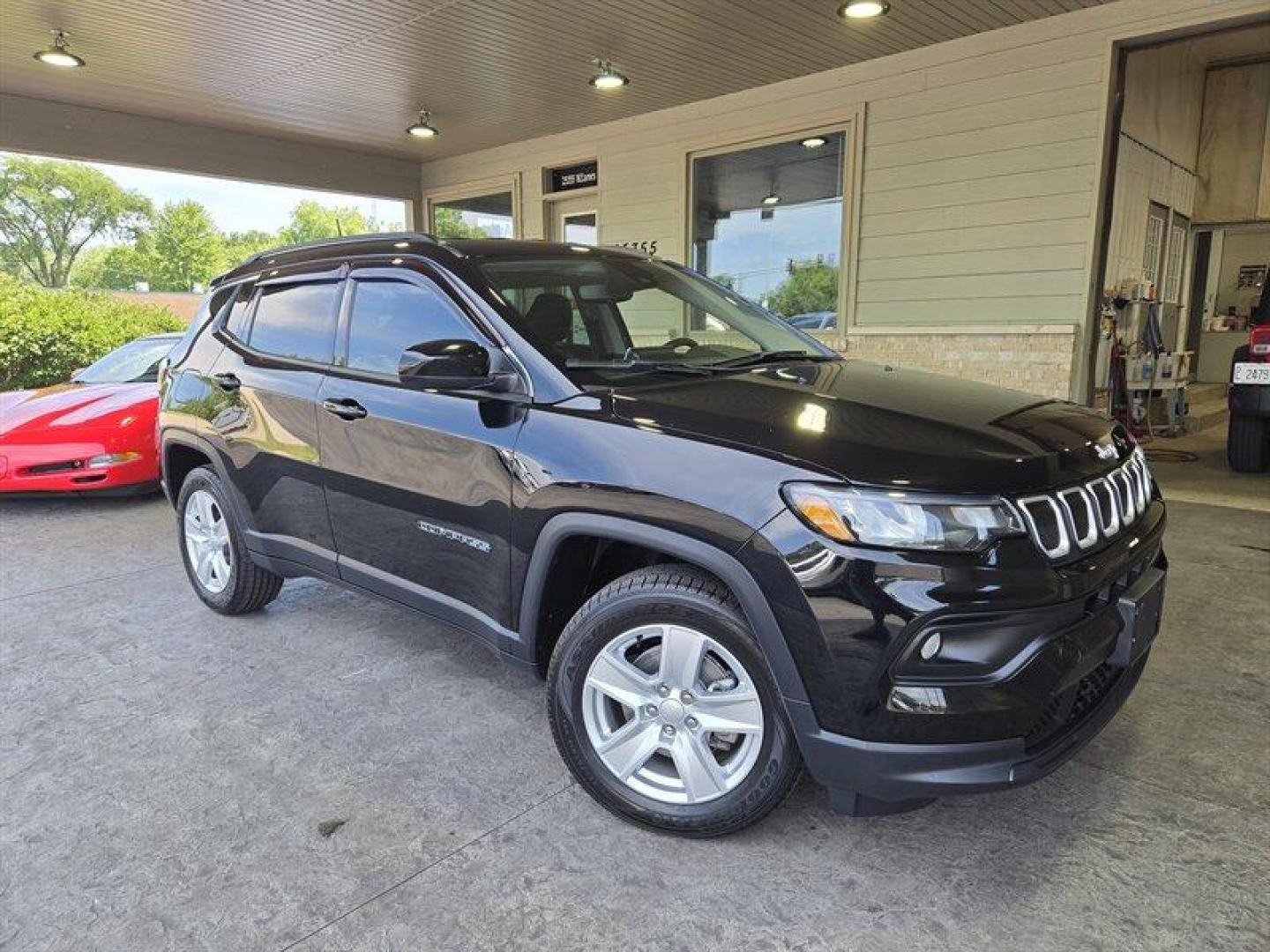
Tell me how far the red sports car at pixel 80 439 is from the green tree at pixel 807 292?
5.68 metres

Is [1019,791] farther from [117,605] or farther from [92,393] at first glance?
[92,393]

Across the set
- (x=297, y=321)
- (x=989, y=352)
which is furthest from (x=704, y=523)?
(x=989, y=352)

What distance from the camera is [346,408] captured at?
3.10m

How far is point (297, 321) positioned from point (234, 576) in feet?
4.24

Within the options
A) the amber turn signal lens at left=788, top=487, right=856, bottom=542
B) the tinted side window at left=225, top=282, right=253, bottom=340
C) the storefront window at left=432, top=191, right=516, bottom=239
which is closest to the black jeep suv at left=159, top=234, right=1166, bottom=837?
the amber turn signal lens at left=788, top=487, right=856, bottom=542

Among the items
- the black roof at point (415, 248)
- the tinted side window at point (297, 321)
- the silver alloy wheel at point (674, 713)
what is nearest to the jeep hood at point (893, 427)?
the silver alloy wheel at point (674, 713)

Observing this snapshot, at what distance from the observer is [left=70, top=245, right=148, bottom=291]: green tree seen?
1545 inches

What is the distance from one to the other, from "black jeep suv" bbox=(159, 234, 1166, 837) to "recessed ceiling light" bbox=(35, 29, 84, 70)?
5685 mm

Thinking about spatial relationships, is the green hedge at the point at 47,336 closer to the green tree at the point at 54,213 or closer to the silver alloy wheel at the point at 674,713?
the silver alloy wheel at the point at 674,713

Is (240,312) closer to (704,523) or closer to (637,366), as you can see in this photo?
(637,366)

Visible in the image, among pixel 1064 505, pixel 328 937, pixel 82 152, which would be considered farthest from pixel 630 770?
pixel 82 152

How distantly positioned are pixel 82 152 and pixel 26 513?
17.9 ft

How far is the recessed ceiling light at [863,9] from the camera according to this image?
5879 mm

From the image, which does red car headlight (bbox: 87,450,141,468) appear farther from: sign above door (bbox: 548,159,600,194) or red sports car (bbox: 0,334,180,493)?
sign above door (bbox: 548,159,600,194)
